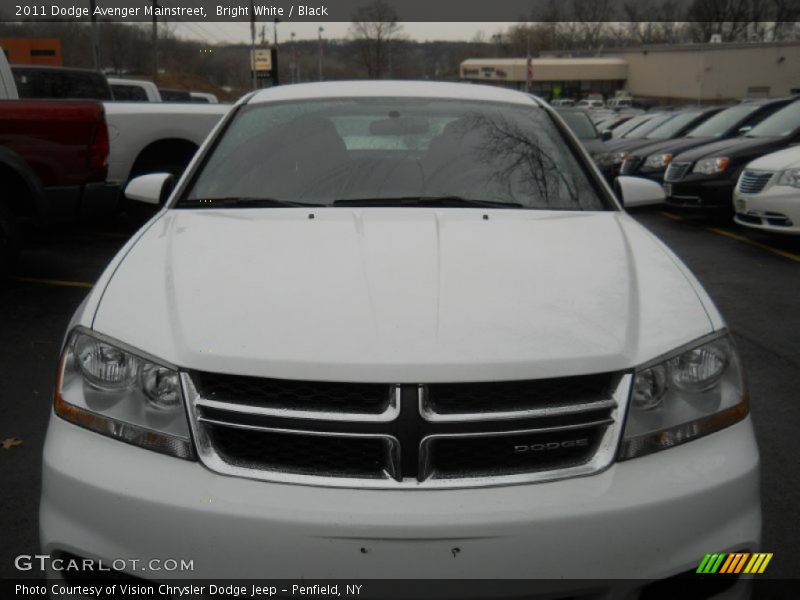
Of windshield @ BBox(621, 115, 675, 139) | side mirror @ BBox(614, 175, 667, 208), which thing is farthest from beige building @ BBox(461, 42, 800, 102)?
side mirror @ BBox(614, 175, 667, 208)

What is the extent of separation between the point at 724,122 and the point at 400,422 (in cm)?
1423

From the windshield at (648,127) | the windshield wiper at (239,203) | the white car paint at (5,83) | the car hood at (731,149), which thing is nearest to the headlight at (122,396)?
the windshield wiper at (239,203)

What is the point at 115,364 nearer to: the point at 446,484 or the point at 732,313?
the point at 446,484

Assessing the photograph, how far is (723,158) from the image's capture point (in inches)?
456

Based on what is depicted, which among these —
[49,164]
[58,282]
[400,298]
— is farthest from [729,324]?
[58,282]

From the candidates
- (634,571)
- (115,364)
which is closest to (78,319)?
(115,364)

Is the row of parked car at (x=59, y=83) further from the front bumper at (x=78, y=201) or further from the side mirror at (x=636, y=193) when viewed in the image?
the side mirror at (x=636, y=193)

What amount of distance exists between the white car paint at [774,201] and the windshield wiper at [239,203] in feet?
24.7

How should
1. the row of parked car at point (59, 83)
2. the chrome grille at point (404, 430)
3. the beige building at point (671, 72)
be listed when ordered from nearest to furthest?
the chrome grille at point (404, 430) < the row of parked car at point (59, 83) < the beige building at point (671, 72)

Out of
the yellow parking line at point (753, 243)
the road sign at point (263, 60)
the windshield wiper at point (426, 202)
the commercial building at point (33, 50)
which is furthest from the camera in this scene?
the road sign at point (263, 60)

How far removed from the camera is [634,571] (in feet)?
6.27

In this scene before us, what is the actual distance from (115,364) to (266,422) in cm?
47

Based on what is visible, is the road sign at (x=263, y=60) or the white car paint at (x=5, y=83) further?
the road sign at (x=263, y=60)

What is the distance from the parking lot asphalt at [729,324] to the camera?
3.21 m
